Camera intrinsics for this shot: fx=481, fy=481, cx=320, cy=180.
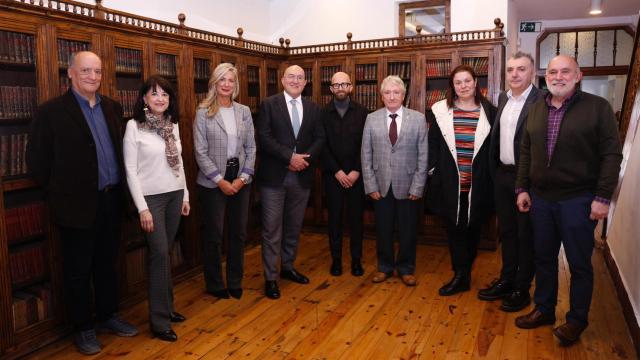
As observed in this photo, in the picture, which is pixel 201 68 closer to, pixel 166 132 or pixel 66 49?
pixel 66 49

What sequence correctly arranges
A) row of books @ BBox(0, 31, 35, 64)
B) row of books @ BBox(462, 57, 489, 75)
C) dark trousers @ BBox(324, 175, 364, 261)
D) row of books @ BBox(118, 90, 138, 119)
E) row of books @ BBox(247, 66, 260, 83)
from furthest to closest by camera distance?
row of books @ BBox(247, 66, 260, 83) → row of books @ BBox(462, 57, 489, 75) → dark trousers @ BBox(324, 175, 364, 261) → row of books @ BBox(118, 90, 138, 119) → row of books @ BBox(0, 31, 35, 64)

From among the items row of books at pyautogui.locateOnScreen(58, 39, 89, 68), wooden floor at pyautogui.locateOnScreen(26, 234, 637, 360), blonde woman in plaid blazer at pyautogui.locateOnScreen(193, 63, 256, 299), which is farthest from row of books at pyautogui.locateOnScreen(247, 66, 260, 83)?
wooden floor at pyautogui.locateOnScreen(26, 234, 637, 360)

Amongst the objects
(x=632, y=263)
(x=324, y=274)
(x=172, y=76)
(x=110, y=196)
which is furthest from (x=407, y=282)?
(x=172, y=76)

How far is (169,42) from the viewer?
13.4 ft

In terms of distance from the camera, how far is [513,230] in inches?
137

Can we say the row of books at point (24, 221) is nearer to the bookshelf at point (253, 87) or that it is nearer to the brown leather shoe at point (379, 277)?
the brown leather shoe at point (379, 277)

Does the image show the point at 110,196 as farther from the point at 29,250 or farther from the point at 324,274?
the point at 324,274

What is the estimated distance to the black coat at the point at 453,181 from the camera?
11.7 ft

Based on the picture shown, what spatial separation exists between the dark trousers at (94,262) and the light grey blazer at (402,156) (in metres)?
1.94

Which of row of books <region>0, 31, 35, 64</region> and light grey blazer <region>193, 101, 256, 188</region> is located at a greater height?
row of books <region>0, 31, 35, 64</region>

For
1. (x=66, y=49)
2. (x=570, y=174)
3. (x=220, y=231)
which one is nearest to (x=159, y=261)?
(x=220, y=231)

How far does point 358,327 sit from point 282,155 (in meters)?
1.40

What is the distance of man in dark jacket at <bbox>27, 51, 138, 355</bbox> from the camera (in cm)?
274

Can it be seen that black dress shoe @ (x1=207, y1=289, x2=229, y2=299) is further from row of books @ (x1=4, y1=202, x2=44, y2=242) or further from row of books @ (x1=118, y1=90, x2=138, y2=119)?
row of books @ (x1=118, y1=90, x2=138, y2=119)
